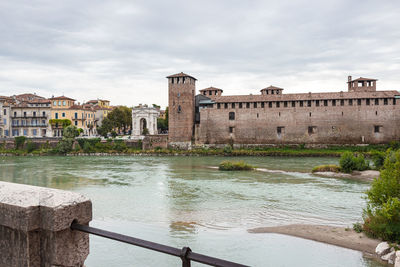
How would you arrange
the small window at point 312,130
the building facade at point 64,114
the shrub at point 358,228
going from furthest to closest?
the building facade at point 64,114
the small window at point 312,130
the shrub at point 358,228

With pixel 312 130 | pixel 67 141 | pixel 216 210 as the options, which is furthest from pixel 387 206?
pixel 67 141

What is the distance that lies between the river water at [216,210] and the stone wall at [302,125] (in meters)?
16.1

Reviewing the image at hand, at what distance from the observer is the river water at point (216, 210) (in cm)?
824

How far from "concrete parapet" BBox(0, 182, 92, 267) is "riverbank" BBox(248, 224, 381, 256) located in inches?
302

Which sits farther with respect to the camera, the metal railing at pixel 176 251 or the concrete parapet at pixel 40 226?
the concrete parapet at pixel 40 226

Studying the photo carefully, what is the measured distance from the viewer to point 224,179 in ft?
64.5

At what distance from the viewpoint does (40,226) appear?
212cm

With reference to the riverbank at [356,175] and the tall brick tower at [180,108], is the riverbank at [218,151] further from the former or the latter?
the riverbank at [356,175]

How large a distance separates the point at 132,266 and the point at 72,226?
601 centimetres

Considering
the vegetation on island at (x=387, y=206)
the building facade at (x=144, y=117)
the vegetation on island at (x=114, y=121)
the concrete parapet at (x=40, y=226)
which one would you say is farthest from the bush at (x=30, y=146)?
the concrete parapet at (x=40, y=226)

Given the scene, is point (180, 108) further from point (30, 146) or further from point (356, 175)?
point (356, 175)

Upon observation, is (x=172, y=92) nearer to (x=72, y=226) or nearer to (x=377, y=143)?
(x=377, y=143)

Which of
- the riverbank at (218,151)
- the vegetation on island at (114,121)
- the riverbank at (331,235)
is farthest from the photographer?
the vegetation on island at (114,121)

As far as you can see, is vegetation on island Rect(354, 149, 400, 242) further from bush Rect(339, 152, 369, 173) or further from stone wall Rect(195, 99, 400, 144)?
stone wall Rect(195, 99, 400, 144)
